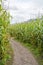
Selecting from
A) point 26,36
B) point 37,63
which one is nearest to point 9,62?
point 37,63

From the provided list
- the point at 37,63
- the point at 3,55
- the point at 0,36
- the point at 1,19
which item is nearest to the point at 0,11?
the point at 1,19

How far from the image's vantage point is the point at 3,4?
1342 centimetres

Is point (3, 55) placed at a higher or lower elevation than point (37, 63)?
higher

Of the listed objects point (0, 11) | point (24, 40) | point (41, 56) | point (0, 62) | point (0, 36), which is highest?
point (0, 11)

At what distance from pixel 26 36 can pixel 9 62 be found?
15375 mm

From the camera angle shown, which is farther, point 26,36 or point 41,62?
point 26,36

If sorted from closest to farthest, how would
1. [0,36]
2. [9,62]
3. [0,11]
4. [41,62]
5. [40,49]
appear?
[0,36]
[0,11]
[9,62]
[41,62]
[40,49]

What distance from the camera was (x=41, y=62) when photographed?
17906 mm

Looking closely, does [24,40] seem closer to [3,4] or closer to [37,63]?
[37,63]

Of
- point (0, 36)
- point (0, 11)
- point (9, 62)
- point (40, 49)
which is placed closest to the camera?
point (0, 36)

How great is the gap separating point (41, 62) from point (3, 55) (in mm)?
4948

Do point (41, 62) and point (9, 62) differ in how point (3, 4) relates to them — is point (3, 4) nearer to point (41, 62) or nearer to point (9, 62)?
A: point (9, 62)

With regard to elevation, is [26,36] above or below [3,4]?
below

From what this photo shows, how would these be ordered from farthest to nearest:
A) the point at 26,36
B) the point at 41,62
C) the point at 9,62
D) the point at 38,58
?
the point at 26,36 → the point at 38,58 → the point at 41,62 → the point at 9,62
